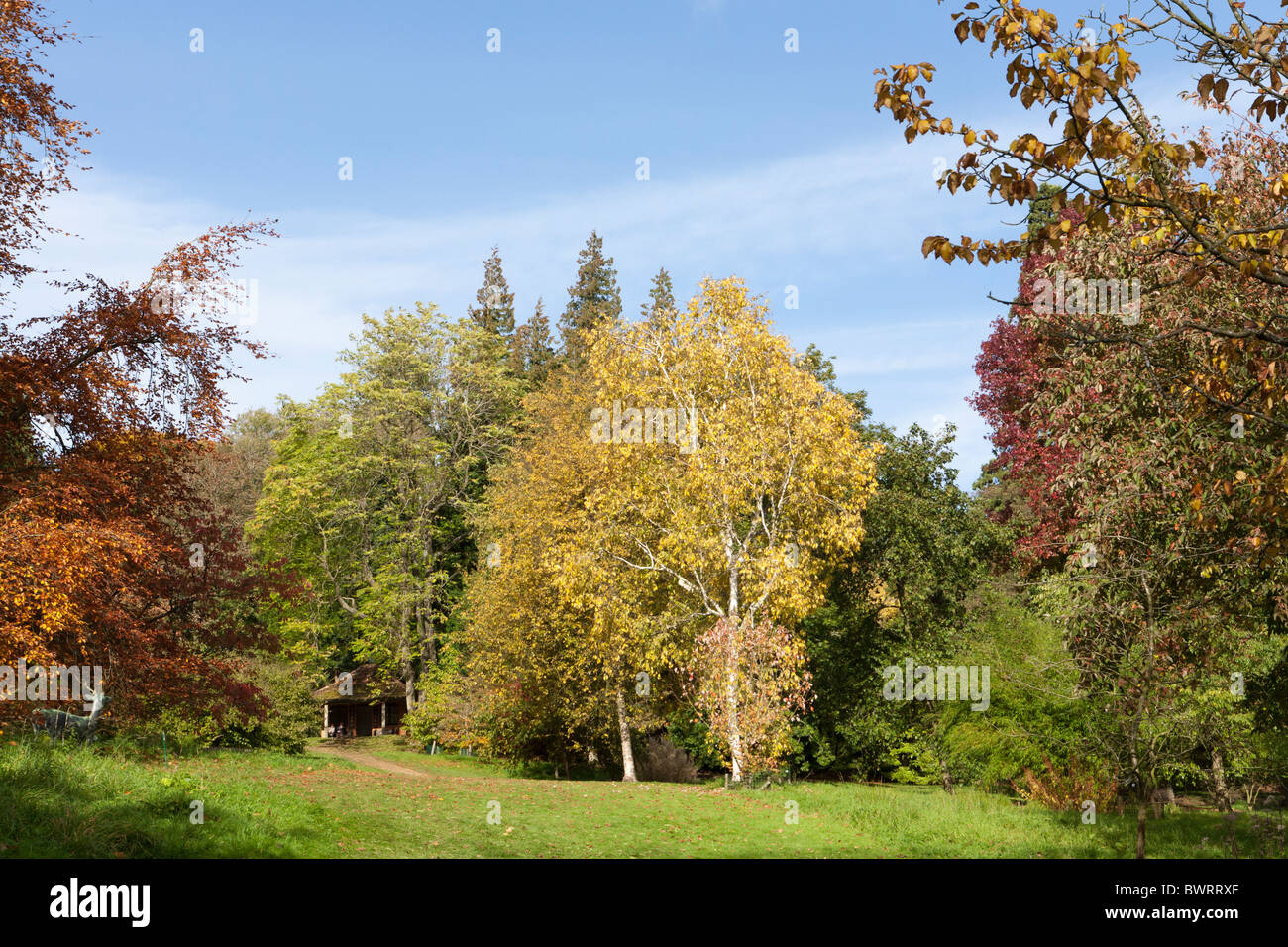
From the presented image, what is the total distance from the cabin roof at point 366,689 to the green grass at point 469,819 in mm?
25020

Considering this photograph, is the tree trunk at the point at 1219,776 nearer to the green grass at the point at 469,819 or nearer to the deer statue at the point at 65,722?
the green grass at the point at 469,819

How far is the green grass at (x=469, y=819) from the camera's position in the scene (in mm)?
9445

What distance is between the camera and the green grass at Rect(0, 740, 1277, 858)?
31.0ft

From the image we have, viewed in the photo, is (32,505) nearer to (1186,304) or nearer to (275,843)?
(275,843)

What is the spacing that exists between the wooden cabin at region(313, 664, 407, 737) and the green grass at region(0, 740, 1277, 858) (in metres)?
25.7

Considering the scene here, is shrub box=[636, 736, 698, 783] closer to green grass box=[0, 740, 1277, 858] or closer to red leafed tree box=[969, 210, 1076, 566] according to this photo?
green grass box=[0, 740, 1277, 858]

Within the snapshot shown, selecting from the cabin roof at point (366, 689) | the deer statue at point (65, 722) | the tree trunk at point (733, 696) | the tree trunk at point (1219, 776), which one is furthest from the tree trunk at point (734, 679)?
the cabin roof at point (366, 689)

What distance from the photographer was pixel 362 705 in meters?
48.7

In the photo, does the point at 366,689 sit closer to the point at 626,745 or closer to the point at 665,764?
the point at 665,764

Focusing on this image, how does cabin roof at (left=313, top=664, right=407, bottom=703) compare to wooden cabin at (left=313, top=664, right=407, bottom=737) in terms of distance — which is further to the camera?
wooden cabin at (left=313, top=664, right=407, bottom=737)

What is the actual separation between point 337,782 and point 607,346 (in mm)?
10951

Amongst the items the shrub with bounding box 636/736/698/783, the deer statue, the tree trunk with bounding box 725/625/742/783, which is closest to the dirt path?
the shrub with bounding box 636/736/698/783

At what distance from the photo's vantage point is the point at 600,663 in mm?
27062
